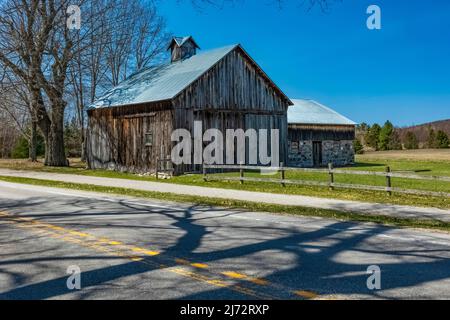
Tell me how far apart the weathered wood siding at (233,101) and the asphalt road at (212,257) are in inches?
655

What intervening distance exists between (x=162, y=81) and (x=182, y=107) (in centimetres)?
451

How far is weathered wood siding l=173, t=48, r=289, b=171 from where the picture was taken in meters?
28.1

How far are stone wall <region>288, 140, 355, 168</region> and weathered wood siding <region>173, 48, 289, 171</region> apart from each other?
350 inches

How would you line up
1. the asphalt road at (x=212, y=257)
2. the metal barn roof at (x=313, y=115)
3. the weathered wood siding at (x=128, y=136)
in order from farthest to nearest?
the metal barn roof at (x=313, y=115)
the weathered wood siding at (x=128, y=136)
the asphalt road at (x=212, y=257)

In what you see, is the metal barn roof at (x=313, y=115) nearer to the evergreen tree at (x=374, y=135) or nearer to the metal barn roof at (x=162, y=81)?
the metal barn roof at (x=162, y=81)

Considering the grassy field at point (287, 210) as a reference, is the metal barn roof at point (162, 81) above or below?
above

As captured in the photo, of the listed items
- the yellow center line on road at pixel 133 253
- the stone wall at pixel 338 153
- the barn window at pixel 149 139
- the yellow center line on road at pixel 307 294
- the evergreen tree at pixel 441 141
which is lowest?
the yellow center line on road at pixel 307 294

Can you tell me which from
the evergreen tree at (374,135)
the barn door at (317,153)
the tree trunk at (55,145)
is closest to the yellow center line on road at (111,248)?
the tree trunk at (55,145)

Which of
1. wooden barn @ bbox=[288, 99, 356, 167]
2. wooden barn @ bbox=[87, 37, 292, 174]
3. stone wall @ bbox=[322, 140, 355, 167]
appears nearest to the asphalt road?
wooden barn @ bbox=[87, 37, 292, 174]

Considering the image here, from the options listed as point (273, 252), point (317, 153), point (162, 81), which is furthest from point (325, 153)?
point (273, 252)

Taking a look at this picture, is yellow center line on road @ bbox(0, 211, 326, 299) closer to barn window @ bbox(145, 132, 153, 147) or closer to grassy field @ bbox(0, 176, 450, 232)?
grassy field @ bbox(0, 176, 450, 232)

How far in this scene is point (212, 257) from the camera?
23.6 feet

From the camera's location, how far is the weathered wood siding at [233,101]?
28.1 m
